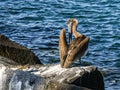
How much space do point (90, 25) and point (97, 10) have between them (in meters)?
4.34

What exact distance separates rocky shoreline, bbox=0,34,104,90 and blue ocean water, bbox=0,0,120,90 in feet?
9.46

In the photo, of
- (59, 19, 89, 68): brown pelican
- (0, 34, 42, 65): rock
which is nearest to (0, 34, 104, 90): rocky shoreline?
(0, 34, 42, 65): rock

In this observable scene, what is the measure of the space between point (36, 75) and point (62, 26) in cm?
1271

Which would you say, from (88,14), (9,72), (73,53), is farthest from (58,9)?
(9,72)

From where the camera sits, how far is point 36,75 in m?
8.21

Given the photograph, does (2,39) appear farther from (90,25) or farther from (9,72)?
(90,25)

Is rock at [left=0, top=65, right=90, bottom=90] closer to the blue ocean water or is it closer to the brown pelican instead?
the brown pelican

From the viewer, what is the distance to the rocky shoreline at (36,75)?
26.1 feet

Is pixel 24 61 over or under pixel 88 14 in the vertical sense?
over

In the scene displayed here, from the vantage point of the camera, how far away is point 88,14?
24188 millimetres

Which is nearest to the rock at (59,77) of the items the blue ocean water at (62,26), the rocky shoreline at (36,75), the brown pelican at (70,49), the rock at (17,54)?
the rocky shoreline at (36,75)

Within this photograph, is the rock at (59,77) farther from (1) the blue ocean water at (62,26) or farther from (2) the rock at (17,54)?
(1) the blue ocean water at (62,26)

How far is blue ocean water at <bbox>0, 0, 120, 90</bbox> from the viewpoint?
15782 millimetres

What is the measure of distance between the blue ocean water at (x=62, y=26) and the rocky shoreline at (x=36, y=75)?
2.88 metres
